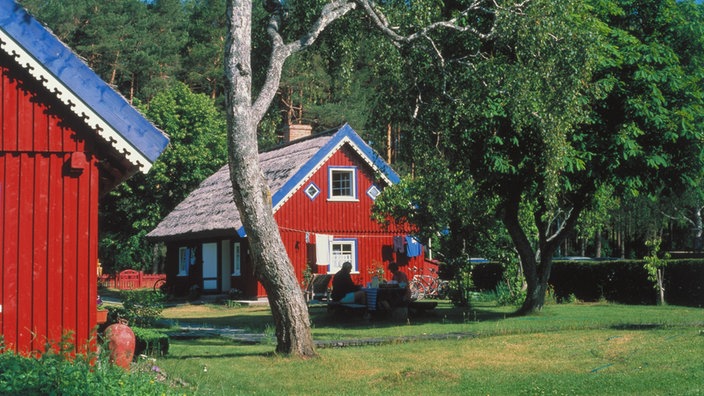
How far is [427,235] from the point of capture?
28719 millimetres

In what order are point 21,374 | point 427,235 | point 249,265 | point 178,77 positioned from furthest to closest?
1. point 178,77
2. point 249,265
3. point 427,235
4. point 21,374

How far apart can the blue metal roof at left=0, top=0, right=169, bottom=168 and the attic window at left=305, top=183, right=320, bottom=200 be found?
21.4 meters

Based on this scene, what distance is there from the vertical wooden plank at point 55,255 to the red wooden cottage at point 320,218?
1929 cm

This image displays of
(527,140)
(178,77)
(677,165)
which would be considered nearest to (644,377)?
(527,140)

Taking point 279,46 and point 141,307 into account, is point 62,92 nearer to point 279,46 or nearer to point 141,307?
A: point 279,46

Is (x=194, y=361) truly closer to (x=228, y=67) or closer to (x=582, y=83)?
(x=228, y=67)

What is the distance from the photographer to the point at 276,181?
3369 cm

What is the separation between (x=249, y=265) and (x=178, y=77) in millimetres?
31235

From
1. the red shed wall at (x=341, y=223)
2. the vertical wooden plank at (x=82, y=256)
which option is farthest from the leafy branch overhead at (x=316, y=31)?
the red shed wall at (x=341, y=223)

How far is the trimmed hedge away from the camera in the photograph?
2892 centimetres

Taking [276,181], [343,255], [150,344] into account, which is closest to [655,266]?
[343,255]

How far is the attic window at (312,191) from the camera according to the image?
3419cm

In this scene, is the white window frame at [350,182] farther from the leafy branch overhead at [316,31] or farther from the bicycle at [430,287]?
the leafy branch overhead at [316,31]

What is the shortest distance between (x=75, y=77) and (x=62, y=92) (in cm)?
27
